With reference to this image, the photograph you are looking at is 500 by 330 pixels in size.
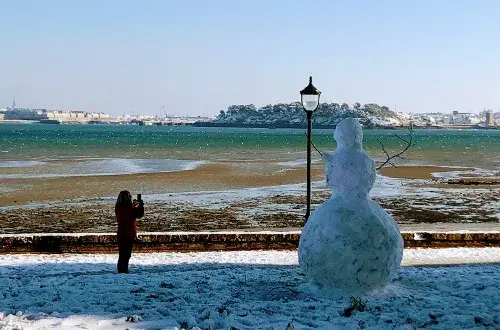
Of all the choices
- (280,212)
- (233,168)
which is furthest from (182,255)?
(233,168)

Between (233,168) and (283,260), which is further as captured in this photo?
(233,168)

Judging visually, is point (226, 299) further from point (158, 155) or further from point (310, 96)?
point (158, 155)

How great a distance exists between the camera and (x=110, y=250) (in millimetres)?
13133

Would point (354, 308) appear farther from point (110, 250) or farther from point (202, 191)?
point (202, 191)

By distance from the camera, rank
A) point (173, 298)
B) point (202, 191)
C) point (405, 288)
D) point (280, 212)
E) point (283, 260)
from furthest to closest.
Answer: point (202, 191) < point (280, 212) < point (283, 260) < point (405, 288) < point (173, 298)

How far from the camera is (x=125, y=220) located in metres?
10.3

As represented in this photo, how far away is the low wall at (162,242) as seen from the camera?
42.6 ft

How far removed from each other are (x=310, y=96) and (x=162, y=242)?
4.41 m

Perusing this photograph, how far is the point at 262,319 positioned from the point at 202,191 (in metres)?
20.8

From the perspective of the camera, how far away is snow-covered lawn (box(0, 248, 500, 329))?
23.3 feet

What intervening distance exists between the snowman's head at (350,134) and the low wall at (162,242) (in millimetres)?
5146

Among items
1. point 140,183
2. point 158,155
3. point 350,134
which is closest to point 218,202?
point 140,183

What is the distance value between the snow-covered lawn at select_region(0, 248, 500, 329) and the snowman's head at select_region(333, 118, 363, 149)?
77.8 inches

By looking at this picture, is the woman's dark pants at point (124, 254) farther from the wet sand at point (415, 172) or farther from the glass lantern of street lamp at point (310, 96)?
the wet sand at point (415, 172)
